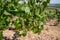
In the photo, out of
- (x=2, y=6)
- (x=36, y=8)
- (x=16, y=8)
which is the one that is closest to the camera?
(x=16, y=8)

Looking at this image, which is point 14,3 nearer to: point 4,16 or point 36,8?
point 4,16

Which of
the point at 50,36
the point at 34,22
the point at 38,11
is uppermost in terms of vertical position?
the point at 38,11

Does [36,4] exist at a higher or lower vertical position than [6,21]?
higher

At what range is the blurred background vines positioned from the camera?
2.44 metres

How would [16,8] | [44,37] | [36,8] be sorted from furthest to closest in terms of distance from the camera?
1. [44,37]
2. [36,8]
3. [16,8]

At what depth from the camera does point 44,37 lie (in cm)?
775

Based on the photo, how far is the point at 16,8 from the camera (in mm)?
2432

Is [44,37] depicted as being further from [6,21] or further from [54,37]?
[6,21]

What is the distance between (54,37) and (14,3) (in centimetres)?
550

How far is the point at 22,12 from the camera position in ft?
7.90

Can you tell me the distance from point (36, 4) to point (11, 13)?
1.59 ft

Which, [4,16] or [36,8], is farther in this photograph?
[36,8]

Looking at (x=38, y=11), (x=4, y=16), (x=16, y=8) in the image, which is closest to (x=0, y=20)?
(x=4, y=16)

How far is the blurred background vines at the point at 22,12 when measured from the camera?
8.00 ft
